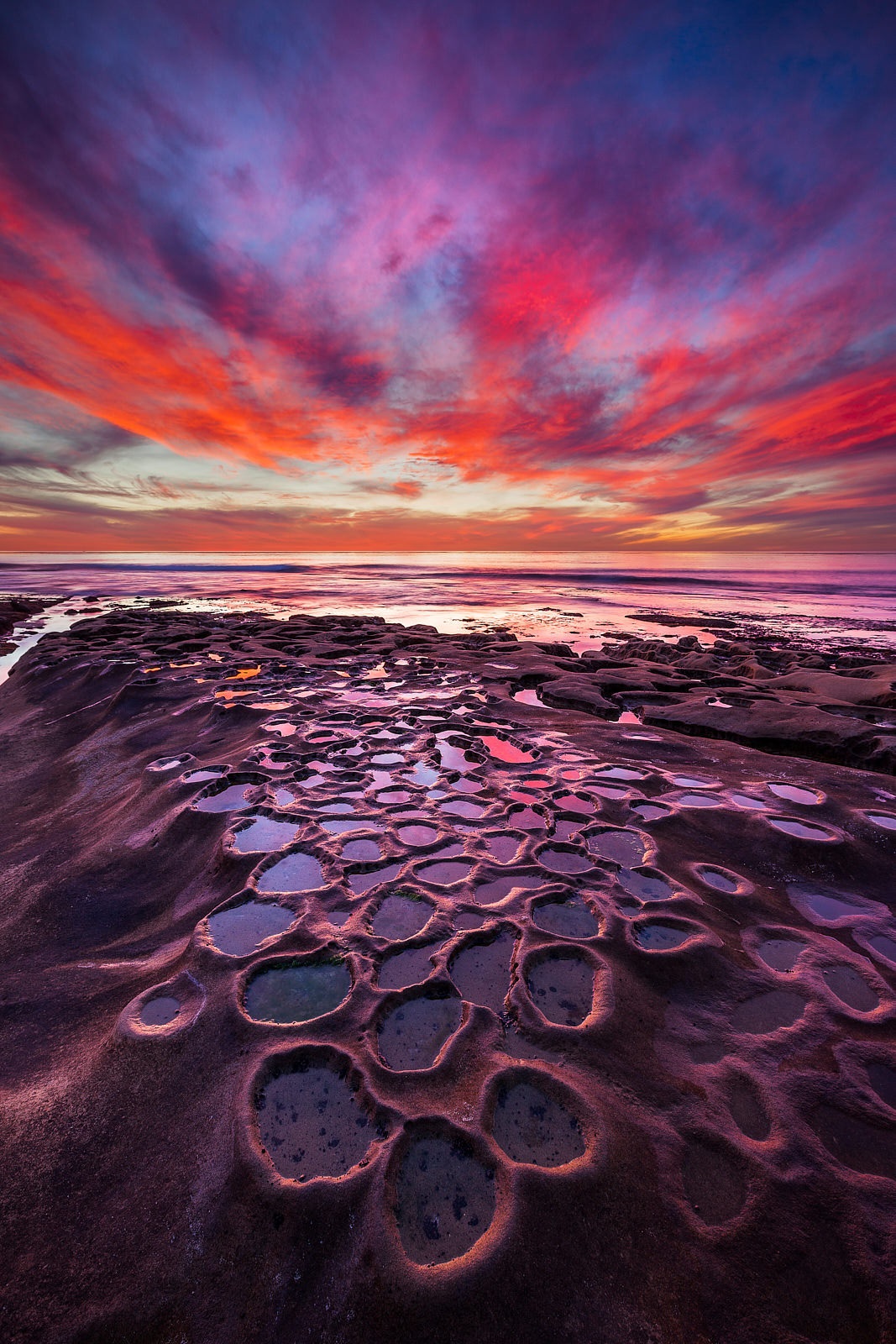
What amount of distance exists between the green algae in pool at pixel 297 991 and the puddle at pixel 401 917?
283 mm

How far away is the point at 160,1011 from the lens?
7.14 feet

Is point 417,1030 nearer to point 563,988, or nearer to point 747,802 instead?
point 563,988

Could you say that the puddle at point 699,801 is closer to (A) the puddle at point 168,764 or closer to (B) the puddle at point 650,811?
(B) the puddle at point 650,811

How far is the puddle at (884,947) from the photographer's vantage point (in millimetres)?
2553

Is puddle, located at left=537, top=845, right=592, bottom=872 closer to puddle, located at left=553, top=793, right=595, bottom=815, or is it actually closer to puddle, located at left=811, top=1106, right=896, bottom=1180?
puddle, located at left=553, top=793, right=595, bottom=815

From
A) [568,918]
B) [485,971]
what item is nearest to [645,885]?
[568,918]

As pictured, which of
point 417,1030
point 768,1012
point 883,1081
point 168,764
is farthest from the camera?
point 168,764

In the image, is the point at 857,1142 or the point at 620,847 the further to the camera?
the point at 620,847

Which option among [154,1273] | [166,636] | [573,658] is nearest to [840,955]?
[154,1273]

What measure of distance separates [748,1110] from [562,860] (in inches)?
57.9

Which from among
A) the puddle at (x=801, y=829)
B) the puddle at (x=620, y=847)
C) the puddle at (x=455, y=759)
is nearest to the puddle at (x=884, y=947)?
Answer: the puddle at (x=801, y=829)

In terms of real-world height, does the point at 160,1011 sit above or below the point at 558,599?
above

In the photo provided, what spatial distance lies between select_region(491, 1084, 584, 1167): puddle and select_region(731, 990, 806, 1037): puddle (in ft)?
2.95

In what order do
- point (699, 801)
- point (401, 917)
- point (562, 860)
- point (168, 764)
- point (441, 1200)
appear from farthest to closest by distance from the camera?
1. point (168, 764)
2. point (699, 801)
3. point (562, 860)
4. point (401, 917)
5. point (441, 1200)
